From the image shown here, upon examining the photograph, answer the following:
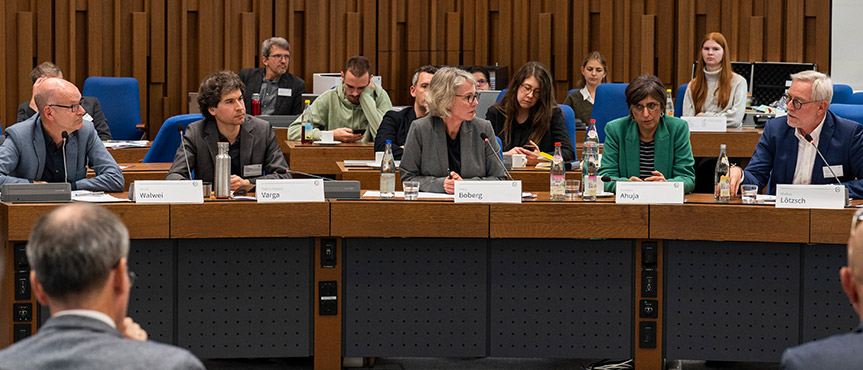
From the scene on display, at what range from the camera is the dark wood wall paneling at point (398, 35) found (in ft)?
28.1

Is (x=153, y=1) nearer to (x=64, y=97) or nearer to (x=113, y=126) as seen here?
(x=113, y=126)

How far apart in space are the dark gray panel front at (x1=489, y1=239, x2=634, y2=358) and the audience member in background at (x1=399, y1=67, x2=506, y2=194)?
1.87ft

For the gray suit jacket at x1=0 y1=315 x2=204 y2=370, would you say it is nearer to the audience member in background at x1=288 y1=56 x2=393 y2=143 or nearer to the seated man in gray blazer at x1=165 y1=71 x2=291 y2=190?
the seated man in gray blazer at x1=165 y1=71 x2=291 y2=190

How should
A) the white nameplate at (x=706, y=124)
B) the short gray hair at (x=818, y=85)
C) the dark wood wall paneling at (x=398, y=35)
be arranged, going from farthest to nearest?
the dark wood wall paneling at (x=398, y=35), the white nameplate at (x=706, y=124), the short gray hair at (x=818, y=85)

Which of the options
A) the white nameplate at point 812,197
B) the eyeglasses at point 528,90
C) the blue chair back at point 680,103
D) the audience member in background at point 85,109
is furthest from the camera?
the blue chair back at point 680,103

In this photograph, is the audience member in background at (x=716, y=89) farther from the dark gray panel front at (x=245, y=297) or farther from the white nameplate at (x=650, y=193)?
the dark gray panel front at (x=245, y=297)

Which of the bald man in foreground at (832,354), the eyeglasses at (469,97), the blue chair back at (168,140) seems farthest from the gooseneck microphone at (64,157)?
the bald man in foreground at (832,354)

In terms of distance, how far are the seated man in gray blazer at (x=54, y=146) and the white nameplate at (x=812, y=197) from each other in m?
2.58

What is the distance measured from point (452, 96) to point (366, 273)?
87 centimetres

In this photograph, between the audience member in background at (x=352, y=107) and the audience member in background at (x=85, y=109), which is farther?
the audience member in background at (x=85, y=109)

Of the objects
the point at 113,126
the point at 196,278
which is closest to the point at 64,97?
the point at 196,278

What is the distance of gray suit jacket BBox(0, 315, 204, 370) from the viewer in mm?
1349

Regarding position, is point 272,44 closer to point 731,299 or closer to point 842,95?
point 842,95

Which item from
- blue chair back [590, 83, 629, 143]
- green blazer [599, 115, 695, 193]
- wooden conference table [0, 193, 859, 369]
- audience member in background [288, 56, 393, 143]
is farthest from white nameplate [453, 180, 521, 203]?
blue chair back [590, 83, 629, 143]
